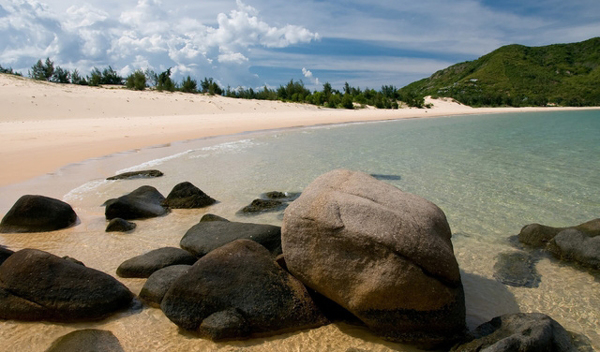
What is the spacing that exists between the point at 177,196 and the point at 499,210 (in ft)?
19.5

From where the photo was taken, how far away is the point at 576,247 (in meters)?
5.05

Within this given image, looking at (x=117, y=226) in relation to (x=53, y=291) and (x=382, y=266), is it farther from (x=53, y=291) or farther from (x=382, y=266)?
(x=382, y=266)

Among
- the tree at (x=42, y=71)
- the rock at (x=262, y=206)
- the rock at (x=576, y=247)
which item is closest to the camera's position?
the rock at (x=576, y=247)

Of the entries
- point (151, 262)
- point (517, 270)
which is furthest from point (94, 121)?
point (517, 270)

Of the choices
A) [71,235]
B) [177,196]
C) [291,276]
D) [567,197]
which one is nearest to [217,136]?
[177,196]

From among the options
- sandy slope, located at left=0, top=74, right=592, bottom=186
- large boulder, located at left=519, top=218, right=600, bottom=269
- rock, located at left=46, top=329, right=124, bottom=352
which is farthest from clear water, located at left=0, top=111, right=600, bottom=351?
sandy slope, located at left=0, top=74, right=592, bottom=186

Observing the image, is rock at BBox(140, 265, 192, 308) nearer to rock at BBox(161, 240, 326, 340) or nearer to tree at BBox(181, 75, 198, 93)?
rock at BBox(161, 240, 326, 340)

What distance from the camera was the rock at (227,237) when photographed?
4.94m

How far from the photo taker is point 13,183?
28.9 ft

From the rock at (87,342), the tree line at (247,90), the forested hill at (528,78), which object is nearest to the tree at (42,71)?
the tree line at (247,90)

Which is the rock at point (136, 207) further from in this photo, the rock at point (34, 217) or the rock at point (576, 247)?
the rock at point (576, 247)

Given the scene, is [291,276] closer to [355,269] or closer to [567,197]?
[355,269]

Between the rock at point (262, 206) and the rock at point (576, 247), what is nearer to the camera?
the rock at point (576, 247)

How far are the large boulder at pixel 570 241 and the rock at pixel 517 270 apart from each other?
1.23 ft
